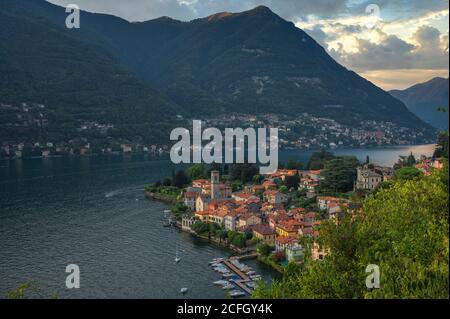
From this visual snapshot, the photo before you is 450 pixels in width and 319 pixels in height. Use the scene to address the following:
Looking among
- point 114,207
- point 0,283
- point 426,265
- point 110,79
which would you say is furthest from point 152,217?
point 110,79

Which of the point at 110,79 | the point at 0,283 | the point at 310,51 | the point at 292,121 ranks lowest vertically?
the point at 0,283

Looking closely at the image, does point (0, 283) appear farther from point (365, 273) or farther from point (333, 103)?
point (333, 103)

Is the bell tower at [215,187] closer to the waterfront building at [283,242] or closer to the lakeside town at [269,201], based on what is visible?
the lakeside town at [269,201]

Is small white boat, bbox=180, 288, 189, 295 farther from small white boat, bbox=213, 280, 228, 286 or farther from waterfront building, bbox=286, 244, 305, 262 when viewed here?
waterfront building, bbox=286, 244, 305, 262

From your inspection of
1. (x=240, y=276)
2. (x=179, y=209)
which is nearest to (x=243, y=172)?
(x=179, y=209)

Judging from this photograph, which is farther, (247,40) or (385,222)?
(247,40)
